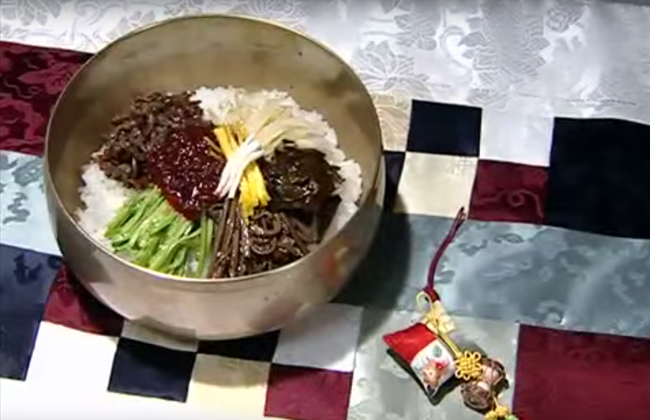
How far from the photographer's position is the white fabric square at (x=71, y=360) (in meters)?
1.16

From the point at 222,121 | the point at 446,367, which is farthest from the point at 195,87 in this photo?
the point at 446,367

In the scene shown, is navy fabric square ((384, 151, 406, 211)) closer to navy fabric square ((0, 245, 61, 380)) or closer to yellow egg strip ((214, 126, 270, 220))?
yellow egg strip ((214, 126, 270, 220))

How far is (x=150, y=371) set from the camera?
117cm

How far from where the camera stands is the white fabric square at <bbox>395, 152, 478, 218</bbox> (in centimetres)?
126

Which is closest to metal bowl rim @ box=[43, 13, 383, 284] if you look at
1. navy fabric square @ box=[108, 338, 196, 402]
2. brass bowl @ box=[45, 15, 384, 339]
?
brass bowl @ box=[45, 15, 384, 339]

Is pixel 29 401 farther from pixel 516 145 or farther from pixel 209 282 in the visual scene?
pixel 516 145

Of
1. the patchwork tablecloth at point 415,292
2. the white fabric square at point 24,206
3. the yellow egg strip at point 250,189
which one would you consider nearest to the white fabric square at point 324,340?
the patchwork tablecloth at point 415,292

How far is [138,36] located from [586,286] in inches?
16.6

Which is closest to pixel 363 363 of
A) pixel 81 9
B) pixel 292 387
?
pixel 292 387

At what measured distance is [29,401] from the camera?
1.15 meters

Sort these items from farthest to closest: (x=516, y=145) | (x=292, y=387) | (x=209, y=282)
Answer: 1. (x=516, y=145)
2. (x=292, y=387)
3. (x=209, y=282)

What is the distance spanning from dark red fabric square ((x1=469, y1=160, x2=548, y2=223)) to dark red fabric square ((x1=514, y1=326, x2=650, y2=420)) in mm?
110

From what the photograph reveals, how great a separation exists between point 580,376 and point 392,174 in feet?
0.79

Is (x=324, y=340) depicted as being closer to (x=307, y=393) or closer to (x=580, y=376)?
(x=307, y=393)
